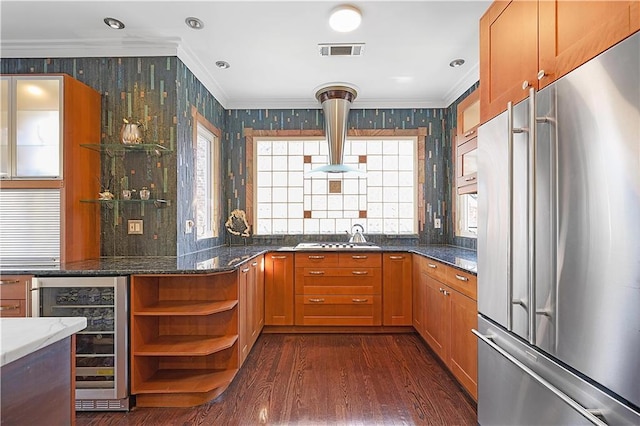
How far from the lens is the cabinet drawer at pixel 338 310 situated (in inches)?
140

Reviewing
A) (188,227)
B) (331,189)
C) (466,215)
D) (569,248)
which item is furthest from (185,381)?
(466,215)

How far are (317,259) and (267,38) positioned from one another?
2113 mm

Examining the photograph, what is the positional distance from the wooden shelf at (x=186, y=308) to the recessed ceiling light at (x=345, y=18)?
2.12 m

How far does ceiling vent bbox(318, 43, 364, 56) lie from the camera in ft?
9.06

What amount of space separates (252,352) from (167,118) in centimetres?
219

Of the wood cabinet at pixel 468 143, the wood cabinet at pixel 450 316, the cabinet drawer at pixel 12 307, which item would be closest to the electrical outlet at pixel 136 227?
the cabinet drawer at pixel 12 307

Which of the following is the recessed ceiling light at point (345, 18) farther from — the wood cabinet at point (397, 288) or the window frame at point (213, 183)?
the wood cabinet at point (397, 288)

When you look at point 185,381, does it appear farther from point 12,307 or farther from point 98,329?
point 12,307

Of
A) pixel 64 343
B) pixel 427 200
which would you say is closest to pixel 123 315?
pixel 64 343

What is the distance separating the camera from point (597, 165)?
41.5 inches

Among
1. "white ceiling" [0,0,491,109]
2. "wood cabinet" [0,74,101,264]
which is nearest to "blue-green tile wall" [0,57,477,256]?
"white ceiling" [0,0,491,109]

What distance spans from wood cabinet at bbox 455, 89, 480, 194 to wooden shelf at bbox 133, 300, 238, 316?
2.11 metres

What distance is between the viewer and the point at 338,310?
11.7 ft

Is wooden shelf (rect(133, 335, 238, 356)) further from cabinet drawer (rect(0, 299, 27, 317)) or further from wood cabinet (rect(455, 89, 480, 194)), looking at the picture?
wood cabinet (rect(455, 89, 480, 194))
